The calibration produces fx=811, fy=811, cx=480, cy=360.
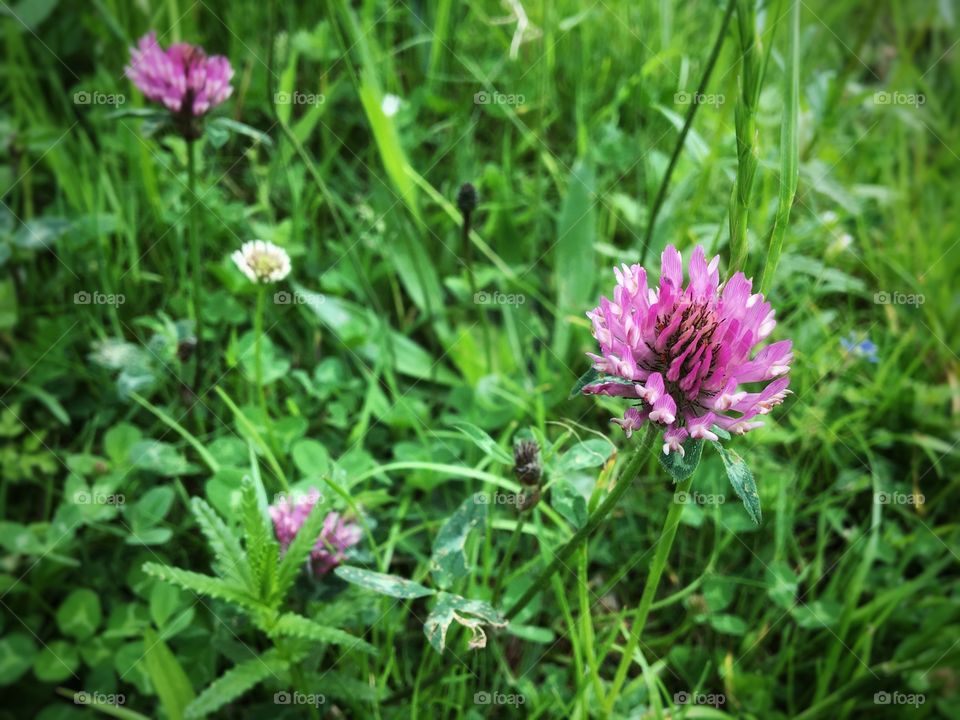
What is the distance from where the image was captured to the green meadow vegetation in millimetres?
1528

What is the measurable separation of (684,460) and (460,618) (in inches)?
17.5

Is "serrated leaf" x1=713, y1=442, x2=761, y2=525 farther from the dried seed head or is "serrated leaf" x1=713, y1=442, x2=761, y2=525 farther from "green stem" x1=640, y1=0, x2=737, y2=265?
"green stem" x1=640, y1=0, x2=737, y2=265

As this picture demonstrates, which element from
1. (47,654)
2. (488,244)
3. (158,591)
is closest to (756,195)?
(488,244)

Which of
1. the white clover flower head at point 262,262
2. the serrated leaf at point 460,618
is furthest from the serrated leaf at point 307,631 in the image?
the white clover flower head at point 262,262

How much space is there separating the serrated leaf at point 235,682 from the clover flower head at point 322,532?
0.62 feet

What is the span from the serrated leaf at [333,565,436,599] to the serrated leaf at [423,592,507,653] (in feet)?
0.14

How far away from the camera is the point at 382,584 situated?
1.38 m

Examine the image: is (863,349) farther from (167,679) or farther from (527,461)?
(167,679)

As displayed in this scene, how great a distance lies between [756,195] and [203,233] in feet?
5.28

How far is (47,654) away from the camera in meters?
1.66

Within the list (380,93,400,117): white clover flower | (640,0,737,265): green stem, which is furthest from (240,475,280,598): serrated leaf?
(380,93,400,117): white clover flower

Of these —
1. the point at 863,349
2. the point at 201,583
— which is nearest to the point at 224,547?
the point at 201,583

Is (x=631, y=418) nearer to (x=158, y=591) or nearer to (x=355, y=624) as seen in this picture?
(x=355, y=624)

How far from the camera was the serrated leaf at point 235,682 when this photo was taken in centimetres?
133
